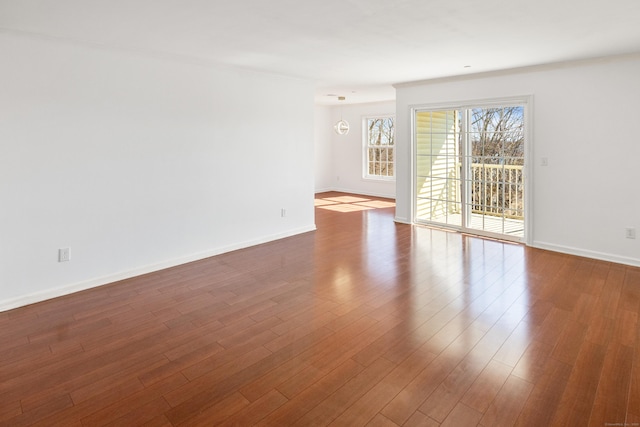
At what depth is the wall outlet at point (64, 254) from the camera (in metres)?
3.63

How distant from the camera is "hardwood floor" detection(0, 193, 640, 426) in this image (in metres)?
2.04

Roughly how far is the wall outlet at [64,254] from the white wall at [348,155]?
7.11 meters

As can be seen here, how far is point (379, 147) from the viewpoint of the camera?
9.67m

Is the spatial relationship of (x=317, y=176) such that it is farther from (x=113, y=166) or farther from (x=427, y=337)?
(x=427, y=337)

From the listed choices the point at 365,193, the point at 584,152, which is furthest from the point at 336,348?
the point at 365,193

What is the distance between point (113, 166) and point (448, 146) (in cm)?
473

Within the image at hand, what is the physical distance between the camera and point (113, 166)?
12.8 ft

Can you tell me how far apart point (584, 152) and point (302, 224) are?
381 cm

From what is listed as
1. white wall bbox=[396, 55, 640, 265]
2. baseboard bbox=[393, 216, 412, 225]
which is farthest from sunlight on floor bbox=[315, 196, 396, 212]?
white wall bbox=[396, 55, 640, 265]

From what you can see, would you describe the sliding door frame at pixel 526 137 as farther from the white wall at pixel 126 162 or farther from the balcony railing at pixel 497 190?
the white wall at pixel 126 162

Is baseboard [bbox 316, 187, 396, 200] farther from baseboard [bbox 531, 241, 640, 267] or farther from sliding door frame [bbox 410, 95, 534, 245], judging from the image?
baseboard [bbox 531, 241, 640, 267]

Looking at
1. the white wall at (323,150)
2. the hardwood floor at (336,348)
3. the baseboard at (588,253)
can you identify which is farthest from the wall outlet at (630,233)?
the white wall at (323,150)

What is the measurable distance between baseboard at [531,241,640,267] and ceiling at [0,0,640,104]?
224 cm

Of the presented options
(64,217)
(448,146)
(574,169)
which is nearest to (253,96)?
(64,217)
